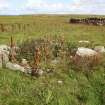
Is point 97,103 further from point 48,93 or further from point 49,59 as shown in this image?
point 49,59

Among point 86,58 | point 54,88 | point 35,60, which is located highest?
point 35,60

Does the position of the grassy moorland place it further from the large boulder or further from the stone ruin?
the large boulder

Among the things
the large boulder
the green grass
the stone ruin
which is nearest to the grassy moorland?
the green grass

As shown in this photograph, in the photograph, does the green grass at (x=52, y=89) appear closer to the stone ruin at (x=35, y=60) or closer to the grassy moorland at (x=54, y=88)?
the grassy moorland at (x=54, y=88)

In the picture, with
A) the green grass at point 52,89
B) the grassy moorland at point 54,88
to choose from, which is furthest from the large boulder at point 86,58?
the green grass at point 52,89

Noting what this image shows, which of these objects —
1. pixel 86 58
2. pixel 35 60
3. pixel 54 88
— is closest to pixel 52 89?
pixel 54 88

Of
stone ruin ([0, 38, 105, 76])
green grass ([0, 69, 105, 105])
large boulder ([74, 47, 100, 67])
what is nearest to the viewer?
green grass ([0, 69, 105, 105])

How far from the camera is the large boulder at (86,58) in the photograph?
475 inches

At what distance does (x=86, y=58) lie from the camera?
1238cm

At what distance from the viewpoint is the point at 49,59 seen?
12.6 metres

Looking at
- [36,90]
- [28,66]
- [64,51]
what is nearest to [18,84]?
[36,90]

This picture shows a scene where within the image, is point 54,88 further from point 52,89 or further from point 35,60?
point 35,60

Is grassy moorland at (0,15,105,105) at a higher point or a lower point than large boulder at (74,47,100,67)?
lower

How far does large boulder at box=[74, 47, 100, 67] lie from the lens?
1205 centimetres
